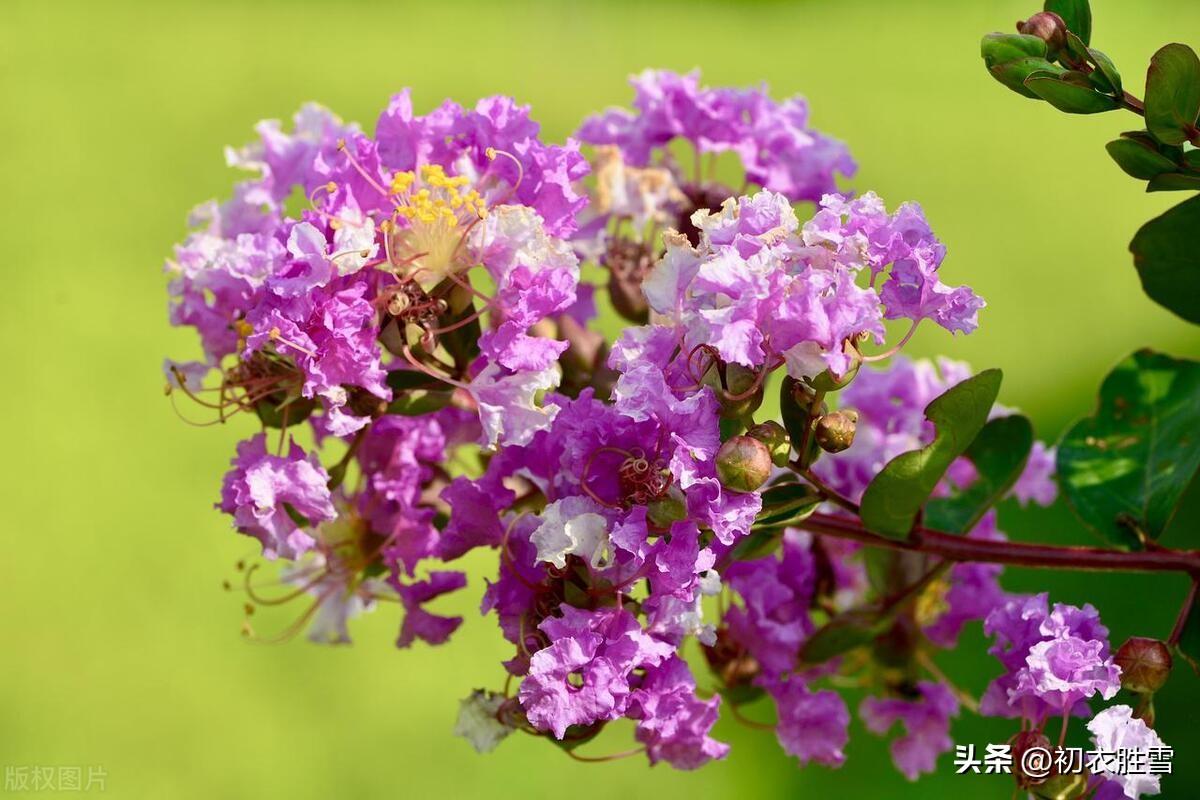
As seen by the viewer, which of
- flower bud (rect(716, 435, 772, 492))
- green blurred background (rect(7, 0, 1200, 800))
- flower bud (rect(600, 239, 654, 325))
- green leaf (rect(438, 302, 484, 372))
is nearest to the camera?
flower bud (rect(716, 435, 772, 492))

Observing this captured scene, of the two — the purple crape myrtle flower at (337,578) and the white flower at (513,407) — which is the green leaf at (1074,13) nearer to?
the white flower at (513,407)

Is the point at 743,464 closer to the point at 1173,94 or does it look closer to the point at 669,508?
the point at 669,508

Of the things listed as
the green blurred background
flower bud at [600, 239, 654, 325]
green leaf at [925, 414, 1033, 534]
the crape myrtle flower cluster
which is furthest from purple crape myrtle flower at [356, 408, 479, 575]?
→ the green blurred background

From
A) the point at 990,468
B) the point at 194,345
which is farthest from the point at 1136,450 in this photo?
the point at 194,345

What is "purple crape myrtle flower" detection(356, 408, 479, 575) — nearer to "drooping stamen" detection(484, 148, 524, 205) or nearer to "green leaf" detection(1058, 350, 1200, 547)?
"drooping stamen" detection(484, 148, 524, 205)

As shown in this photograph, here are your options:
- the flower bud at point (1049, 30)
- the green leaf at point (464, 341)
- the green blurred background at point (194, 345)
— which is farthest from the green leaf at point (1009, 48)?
the green blurred background at point (194, 345)

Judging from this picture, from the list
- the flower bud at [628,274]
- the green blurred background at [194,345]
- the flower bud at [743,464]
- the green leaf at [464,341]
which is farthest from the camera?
the green blurred background at [194,345]
